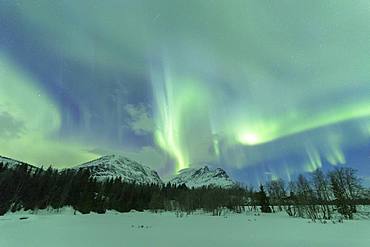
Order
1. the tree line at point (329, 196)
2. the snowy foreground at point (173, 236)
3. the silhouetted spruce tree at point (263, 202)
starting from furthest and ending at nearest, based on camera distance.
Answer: the silhouetted spruce tree at point (263, 202), the tree line at point (329, 196), the snowy foreground at point (173, 236)

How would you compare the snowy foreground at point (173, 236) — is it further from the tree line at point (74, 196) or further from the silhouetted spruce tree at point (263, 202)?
the silhouetted spruce tree at point (263, 202)

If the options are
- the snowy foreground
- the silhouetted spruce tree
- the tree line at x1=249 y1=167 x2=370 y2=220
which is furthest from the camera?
the silhouetted spruce tree

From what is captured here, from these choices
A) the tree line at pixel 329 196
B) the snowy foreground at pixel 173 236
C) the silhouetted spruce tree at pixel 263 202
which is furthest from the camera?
the silhouetted spruce tree at pixel 263 202

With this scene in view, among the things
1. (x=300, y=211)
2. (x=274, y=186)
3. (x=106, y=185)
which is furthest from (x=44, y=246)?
(x=274, y=186)

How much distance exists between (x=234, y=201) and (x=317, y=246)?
73.1 metres

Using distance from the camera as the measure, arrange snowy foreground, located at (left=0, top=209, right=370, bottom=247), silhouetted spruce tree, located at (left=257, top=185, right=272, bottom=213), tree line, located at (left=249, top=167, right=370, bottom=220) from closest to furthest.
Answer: snowy foreground, located at (left=0, top=209, right=370, bottom=247)
tree line, located at (left=249, top=167, right=370, bottom=220)
silhouetted spruce tree, located at (left=257, top=185, right=272, bottom=213)

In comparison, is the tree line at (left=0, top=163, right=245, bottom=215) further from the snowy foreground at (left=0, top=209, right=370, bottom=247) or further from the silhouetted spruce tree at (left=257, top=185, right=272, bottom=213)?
the snowy foreground at (left=0, top=209, right=370, bottom=247)

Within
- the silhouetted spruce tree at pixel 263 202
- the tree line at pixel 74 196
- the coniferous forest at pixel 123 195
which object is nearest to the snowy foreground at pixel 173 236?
the coniferous forest at pixel 123 195

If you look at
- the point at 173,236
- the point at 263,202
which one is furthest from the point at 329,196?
the point at 173,236

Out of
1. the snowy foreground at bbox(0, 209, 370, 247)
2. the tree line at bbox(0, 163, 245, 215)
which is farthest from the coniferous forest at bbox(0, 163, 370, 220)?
the snowy foreground at bbox(0, 209, 370, 247)

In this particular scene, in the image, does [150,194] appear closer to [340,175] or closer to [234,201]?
[234,201]

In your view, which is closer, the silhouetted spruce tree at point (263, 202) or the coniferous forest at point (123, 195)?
the coniferous forest at point (123, 195)

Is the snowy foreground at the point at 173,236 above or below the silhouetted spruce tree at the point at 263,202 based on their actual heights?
below

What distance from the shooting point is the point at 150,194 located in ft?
290
